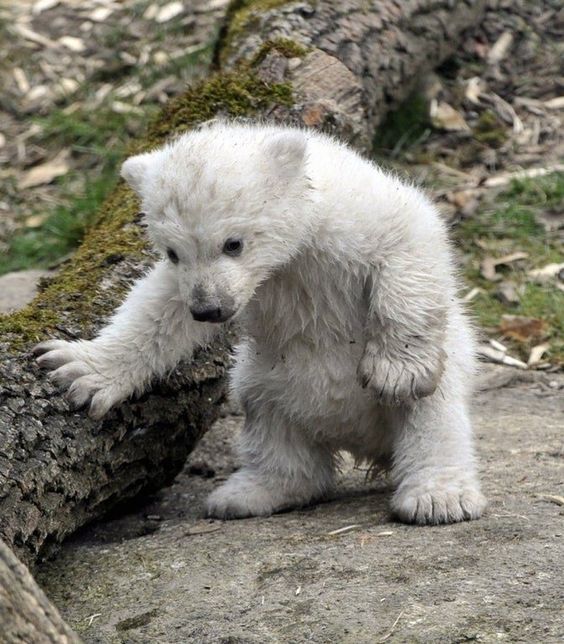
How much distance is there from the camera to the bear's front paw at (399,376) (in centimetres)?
424

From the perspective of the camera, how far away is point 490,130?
28.4 feet

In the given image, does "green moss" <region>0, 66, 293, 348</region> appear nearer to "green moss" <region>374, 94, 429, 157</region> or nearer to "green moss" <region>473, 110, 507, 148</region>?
"green moss" <region>374, 94, 429, 157</region>

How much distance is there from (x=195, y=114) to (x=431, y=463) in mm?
2239

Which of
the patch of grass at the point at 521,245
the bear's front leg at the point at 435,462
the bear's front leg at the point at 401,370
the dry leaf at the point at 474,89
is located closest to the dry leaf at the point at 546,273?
the patch of grass at the point at 521,245

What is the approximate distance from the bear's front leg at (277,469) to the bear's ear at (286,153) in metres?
1.08

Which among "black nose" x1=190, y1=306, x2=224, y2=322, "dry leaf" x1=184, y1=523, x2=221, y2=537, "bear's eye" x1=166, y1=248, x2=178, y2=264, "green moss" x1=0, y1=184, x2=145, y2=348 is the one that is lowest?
"dry leaf" x1=184, y1=523, x2=221, y2=537

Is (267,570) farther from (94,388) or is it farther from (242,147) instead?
(242,147)

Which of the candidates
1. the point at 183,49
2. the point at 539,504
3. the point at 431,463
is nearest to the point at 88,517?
the point at 431,463

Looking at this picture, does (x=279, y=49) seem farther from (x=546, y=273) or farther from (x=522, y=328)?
(x=546, y=273)

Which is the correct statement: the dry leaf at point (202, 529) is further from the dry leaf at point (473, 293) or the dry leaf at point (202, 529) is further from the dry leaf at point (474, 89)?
the dry leaf at point (474, 89)

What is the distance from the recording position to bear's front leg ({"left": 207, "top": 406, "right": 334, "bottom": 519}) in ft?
15.3

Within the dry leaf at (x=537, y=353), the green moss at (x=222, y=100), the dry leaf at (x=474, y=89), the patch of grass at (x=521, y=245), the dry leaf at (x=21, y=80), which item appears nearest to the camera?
the green moss at (x=222, y=100)

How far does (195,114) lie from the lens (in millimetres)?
5656

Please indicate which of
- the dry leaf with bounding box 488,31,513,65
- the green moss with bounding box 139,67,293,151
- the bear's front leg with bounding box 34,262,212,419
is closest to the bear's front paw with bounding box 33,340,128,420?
the bear's front leg with bounding box 34,262,212,419
